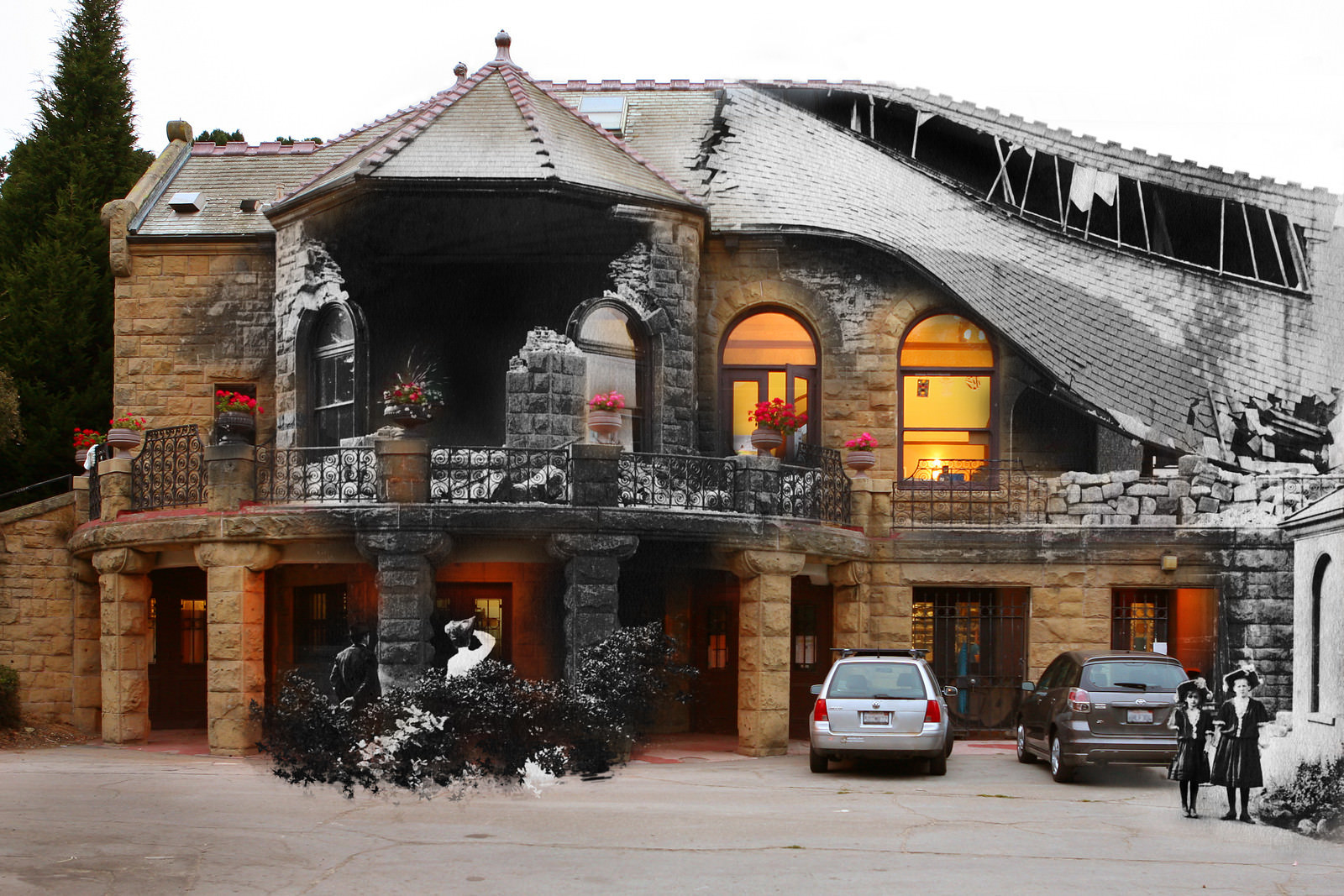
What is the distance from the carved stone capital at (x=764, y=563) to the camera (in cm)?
1936

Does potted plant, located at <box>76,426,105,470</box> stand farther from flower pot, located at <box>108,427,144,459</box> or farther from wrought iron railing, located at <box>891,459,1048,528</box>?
wrought iron railing, located at <box>891,459,1048,528</box>

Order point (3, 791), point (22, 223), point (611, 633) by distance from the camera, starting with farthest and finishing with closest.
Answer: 1. point (22, 223)
2. point (611, 633)
3. point (3, 791)

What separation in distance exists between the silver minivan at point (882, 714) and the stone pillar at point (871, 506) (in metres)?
5.19

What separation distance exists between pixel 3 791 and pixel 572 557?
6773 mm

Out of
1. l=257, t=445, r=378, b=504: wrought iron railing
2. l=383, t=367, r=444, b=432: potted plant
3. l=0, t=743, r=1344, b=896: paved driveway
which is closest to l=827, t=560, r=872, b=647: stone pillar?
l=0, t=743, r=1344, b=896: paved driveway

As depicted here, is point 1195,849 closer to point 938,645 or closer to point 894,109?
point 938,645

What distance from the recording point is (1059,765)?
1652 cm

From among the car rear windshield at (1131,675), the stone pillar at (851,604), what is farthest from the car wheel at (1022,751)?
the stone pillar at (851,604)

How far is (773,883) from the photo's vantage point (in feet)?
34.2

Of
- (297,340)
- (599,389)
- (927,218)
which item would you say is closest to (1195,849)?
(599,389)

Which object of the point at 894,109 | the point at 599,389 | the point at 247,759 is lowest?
the point at 247,759

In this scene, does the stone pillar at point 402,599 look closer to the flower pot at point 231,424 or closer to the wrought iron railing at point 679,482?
the wrought iron railing at point 679,482

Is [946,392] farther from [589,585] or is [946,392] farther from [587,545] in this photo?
[589,585]

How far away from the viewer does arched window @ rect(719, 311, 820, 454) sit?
23594 millimetres
